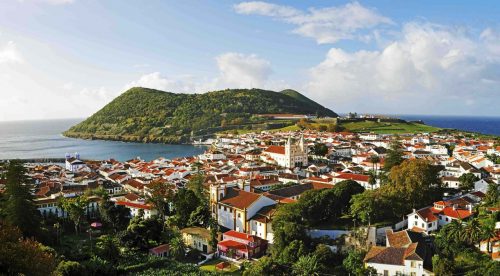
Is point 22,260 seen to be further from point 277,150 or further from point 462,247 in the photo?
point 277,150

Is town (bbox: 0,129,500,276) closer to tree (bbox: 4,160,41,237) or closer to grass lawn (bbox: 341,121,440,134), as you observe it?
tree (bbox: 4,160,41,237)

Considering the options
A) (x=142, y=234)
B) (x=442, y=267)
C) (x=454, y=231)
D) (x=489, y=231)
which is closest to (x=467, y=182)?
(x=454, y=231)

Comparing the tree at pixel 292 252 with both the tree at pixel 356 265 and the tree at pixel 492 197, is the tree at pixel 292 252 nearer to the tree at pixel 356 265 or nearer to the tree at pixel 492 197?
the tree at pixel 356 265

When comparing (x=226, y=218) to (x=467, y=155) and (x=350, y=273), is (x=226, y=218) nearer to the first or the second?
(x=350, y=273)

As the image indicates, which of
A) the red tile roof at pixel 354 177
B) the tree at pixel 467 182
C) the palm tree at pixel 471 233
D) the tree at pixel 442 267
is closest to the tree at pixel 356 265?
the tree at pixel 442 267

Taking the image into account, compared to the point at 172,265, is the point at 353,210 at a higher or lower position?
higher

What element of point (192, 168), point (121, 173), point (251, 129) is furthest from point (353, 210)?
point (251, 129)
